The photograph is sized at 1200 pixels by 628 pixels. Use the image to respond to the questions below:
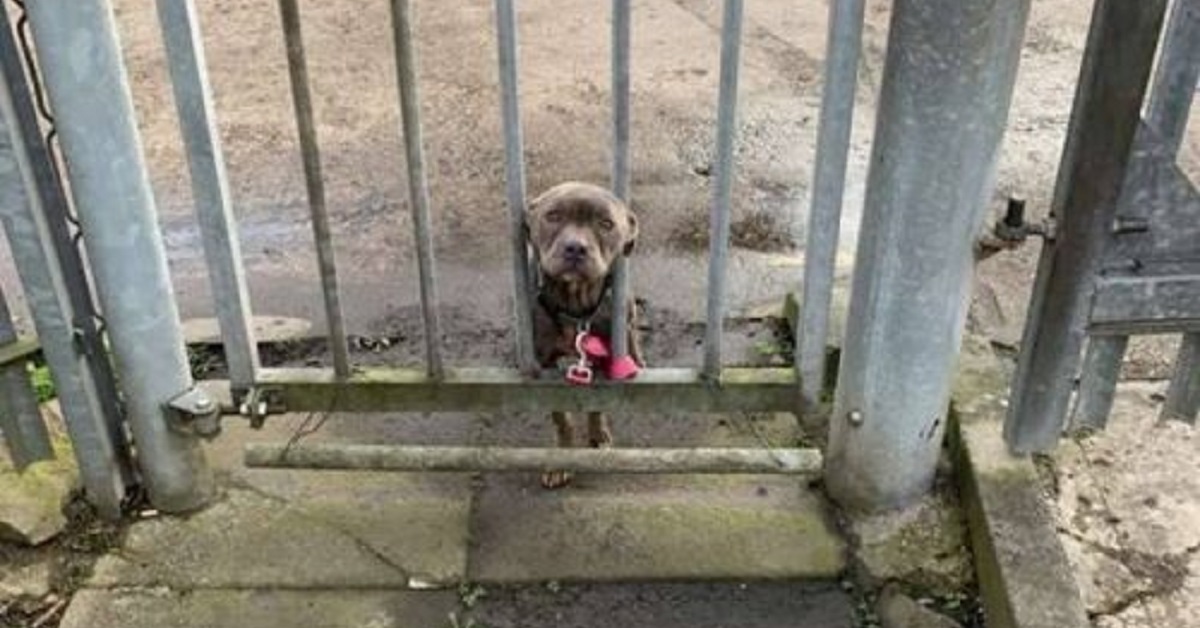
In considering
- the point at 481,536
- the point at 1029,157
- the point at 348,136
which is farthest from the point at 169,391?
the point at 1029,157

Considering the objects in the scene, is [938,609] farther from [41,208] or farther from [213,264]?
[41,208]

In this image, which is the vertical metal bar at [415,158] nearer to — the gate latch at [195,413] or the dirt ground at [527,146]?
the gate latch at [195,413]

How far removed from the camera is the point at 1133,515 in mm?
3129

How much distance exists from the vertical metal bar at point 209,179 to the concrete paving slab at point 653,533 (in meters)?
0.73

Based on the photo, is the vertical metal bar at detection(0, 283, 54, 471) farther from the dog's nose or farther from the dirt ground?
the dog's nose

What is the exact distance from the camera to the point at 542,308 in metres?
3.36

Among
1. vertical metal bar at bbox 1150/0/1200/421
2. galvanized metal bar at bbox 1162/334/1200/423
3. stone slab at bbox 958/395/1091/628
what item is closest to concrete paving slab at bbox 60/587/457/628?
stone slab at bbox 958/395/1091/628

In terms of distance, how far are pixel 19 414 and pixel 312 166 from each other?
3.22 feet

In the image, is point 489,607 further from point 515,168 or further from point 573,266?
point 515,168

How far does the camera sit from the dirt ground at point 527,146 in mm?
4422

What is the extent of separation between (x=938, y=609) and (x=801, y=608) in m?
0.32

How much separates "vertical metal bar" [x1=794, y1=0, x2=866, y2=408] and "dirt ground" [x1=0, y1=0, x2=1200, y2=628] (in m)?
0.85

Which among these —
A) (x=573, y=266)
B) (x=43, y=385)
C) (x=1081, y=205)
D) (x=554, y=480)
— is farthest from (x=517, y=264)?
(x=43, y=385)

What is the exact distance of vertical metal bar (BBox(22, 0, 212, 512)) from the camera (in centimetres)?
265
